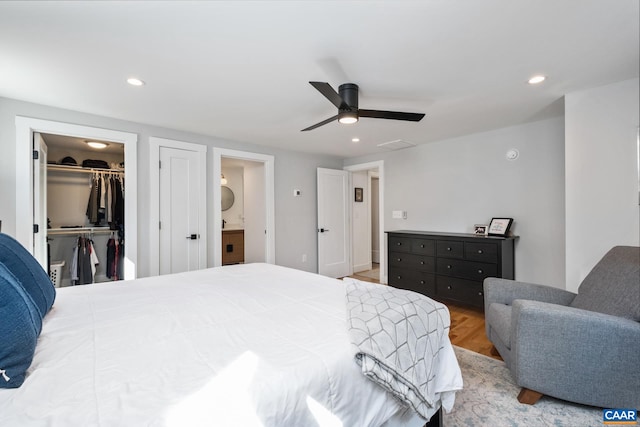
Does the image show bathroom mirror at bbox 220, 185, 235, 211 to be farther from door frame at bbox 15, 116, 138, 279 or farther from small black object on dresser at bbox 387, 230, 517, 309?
small black object on dresser at bbox 387, 230, 517, 309

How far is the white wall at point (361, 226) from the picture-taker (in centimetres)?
589

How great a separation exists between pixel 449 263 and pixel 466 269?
0.72ft

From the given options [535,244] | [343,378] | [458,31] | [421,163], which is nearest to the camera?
[343,378]

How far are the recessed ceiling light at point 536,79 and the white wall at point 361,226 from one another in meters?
3.57

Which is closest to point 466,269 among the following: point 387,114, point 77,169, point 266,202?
point 387,114

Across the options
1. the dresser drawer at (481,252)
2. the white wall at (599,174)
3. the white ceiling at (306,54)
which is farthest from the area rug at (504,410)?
the white ceiling at (306,54)

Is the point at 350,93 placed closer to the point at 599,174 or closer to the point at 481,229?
the point at 599,174

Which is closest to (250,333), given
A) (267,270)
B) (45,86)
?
(267,270)

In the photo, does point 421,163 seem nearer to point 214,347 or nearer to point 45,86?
point 214,347

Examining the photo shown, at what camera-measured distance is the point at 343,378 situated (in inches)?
39.7

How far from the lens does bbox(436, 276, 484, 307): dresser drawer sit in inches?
134

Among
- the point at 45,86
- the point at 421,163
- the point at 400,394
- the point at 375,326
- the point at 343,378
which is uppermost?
the point at 45,86

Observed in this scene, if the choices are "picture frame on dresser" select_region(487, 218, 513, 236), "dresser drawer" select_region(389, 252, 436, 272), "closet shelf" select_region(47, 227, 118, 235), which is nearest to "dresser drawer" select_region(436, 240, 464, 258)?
"dresser drawer" select_region(389, 252, 436, 272)

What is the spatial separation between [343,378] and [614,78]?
10.2ft
